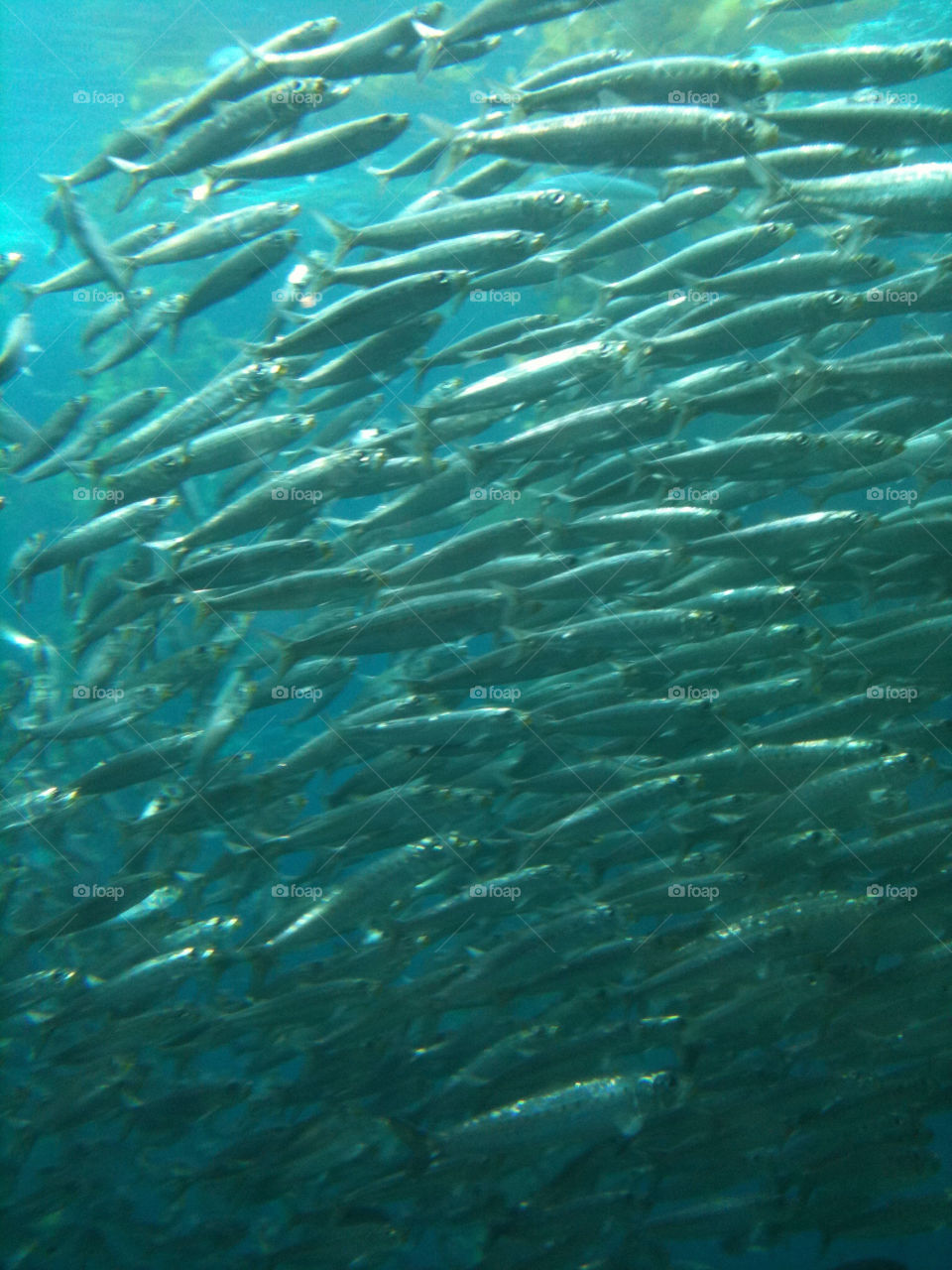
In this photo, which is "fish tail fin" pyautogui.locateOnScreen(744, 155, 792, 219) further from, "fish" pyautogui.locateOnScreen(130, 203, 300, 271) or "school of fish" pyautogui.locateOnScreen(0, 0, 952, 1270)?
"fish" pyautogui.locateOnScreen(130, 203, 300, 271)

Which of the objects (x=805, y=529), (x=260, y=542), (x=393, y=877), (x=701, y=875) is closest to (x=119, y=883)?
(x=393, y=877)

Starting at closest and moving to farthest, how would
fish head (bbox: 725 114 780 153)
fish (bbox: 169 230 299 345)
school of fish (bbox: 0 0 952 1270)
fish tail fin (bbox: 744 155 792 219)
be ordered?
fish head (bbox: 725 114 780 153), fish tail fin (bbox: 744 155 792 219), school of fish (bbox: 0 0 952 1270), fish (bbox: 169 230 299 345)

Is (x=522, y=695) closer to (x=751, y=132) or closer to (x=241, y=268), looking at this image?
(x=241, y=268)


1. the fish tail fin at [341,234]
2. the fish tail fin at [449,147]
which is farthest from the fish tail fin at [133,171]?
the fish tail fin at [449,147]

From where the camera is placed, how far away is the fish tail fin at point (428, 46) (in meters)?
3.64

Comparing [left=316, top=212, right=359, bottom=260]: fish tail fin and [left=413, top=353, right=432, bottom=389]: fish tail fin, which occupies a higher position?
[left=316, top=212, right=359, bottom=260]: fish tail fin

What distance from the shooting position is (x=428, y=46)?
372cm

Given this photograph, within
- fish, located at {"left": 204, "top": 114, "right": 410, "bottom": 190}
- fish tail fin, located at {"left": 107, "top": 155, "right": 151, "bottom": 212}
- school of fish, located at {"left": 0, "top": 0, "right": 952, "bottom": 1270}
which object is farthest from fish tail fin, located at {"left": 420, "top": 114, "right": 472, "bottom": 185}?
fish tail fin, located at {"left": 107, "top": 155, "right": 151, "bottom": 212}

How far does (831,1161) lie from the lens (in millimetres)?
4871

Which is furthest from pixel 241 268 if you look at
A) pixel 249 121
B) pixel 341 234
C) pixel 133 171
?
pixel 133 171

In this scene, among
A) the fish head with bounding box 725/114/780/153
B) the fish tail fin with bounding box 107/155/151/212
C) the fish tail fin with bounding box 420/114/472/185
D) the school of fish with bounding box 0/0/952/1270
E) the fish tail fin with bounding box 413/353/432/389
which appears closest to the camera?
the fish head with bounding box 725/114/780/153

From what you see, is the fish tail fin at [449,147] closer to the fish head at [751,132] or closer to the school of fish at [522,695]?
the school of fish at [522,695]

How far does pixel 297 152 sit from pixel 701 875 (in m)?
4.15

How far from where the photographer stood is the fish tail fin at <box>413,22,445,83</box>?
11.9 feet
